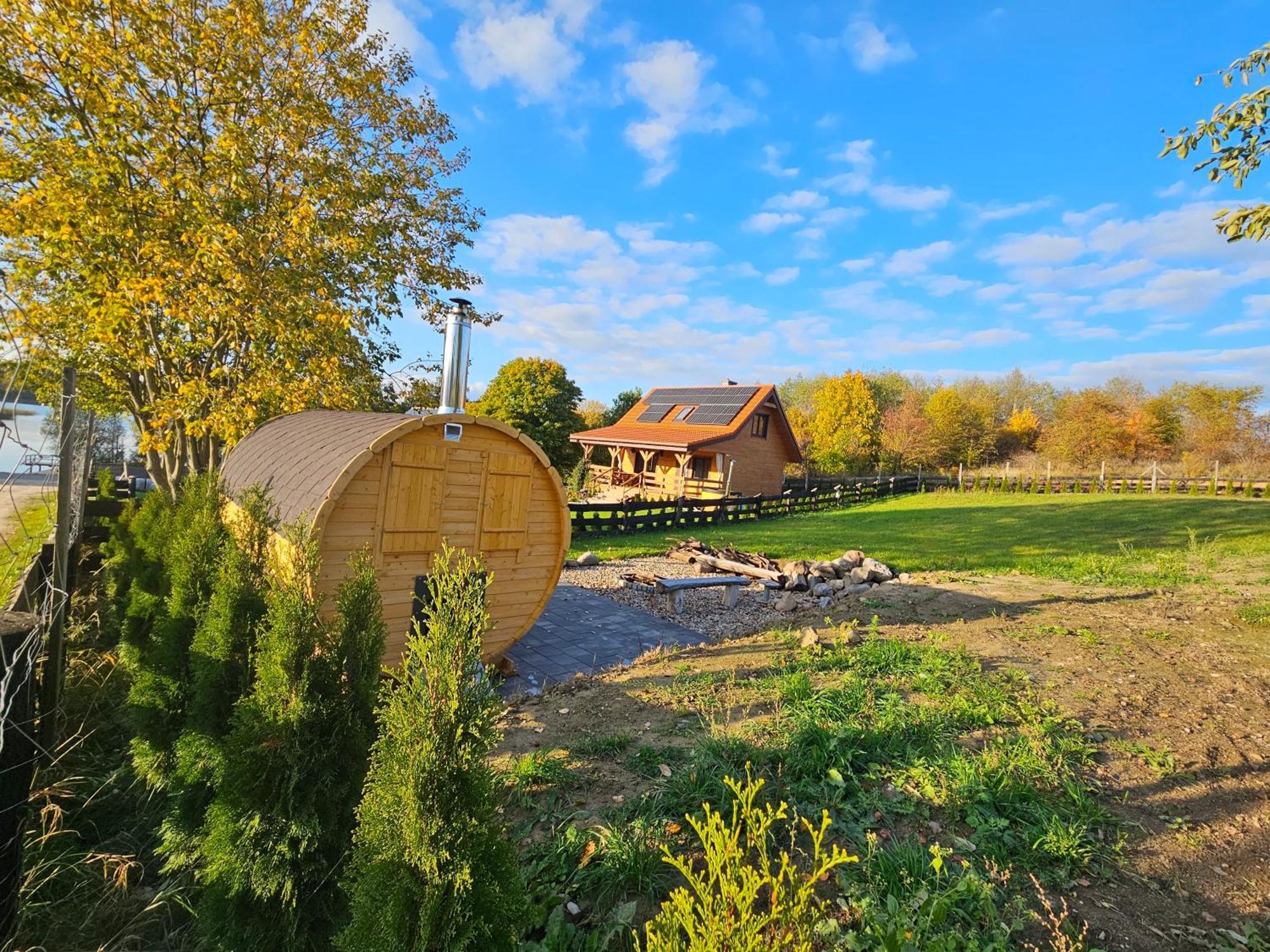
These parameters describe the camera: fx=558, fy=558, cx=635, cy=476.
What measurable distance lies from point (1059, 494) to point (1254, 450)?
44.6 ft

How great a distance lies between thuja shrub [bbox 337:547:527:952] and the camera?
2.03 meters

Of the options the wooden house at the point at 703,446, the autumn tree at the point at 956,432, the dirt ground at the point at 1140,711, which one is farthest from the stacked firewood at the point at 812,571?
the autumn tree at the point at 956,432

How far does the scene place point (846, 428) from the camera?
3881 centimetres

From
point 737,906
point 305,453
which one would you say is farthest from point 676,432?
point 737,906

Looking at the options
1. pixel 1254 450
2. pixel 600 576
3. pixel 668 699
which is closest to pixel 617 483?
pixel 600 576

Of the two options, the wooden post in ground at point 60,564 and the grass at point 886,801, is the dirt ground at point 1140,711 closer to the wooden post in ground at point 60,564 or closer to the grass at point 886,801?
the grass at point 886,801

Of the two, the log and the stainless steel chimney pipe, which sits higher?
the stainless steel chimney pipe

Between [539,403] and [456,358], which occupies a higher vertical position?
Result: [539,403]

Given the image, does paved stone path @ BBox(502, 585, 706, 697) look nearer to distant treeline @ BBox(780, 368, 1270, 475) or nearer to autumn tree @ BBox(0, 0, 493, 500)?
autumn tree @ BBox(0, 0, 493, 500)

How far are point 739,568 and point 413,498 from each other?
7179mm

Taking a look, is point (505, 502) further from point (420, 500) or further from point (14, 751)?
point (14, 751)

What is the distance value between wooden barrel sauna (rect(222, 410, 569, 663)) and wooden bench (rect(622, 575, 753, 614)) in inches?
107

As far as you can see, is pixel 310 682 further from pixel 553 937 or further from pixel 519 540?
pixel 519 540

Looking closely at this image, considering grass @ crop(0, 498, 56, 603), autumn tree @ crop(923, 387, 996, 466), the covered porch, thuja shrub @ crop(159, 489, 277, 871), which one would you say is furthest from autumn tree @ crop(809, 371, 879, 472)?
thuja shrub @ crop(159, 489, 277, 871)
